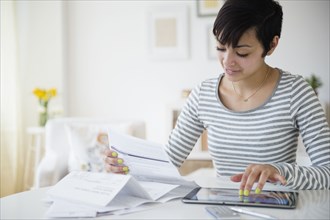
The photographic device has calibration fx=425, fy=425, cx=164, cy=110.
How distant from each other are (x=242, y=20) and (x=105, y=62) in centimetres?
274

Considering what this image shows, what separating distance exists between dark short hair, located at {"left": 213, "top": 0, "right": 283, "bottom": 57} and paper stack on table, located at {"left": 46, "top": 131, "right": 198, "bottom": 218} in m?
0.37

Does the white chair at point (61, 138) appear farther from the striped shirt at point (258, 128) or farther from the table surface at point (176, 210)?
the table surface at point (176, 210)

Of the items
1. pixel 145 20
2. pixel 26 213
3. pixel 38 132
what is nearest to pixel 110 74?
pixel 145 20

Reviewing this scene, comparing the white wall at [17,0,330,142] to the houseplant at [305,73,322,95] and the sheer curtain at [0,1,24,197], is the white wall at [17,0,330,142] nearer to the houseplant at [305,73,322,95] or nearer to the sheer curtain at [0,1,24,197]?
the sheer curtain at [0,1,24,197]

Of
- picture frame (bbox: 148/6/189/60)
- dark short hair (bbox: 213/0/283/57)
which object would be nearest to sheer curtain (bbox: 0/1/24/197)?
picture frame (bbox: 148/6/189/60)

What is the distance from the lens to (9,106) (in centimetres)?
342

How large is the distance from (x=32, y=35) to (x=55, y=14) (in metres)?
0.28

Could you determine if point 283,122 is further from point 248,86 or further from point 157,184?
point 157,184

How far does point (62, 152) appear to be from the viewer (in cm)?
286

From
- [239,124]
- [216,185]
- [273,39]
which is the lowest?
[216,185]

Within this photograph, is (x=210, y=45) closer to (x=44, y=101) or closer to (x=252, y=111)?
(x=44, y=101)

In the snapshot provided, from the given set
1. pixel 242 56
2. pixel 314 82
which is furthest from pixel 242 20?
pixel 314 82

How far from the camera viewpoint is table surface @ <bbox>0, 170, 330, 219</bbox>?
0.85m

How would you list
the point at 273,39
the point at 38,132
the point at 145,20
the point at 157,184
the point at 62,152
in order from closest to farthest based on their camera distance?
the point at 157,184
the point at 273,39
the point at 62,152
the point at 38,132
the point at 145,20
